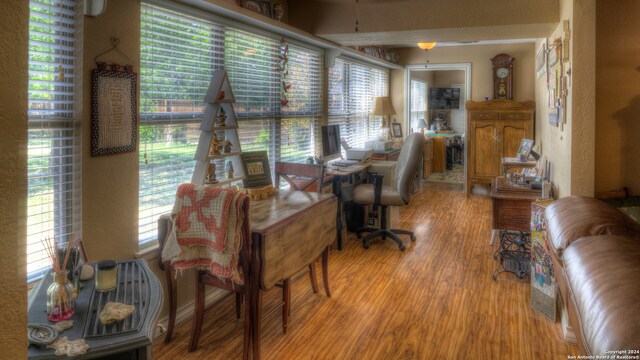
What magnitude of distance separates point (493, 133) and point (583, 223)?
A: 5.06m

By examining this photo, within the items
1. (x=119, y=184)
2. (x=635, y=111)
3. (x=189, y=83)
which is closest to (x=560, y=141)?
(x=635, y=111)

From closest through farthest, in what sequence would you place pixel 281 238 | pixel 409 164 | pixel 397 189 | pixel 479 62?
1. pixel 281 238
2. pixel 409 164
3. pixel 397 189
4. pixel 479 62

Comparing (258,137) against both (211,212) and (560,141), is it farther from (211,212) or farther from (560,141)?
(560,141)

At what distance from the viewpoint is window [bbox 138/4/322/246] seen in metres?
2.69

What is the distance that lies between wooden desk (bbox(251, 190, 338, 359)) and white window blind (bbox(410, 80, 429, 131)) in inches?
281

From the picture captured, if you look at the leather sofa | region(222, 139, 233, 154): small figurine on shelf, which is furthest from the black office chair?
the leather sofa

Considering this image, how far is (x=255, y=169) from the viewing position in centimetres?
326

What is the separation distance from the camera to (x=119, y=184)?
8.07 ft

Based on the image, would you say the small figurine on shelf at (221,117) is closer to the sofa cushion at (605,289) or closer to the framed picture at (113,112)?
the framed picture at (113,112)

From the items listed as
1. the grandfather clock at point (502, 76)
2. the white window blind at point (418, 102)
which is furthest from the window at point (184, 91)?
the white window blind at point (418, 102)

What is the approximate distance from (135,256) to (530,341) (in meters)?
A: 2.25

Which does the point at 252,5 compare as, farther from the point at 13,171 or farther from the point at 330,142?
the point at 13,171

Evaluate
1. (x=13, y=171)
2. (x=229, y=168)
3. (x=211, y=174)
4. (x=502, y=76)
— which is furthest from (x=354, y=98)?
(x=13, y=171)

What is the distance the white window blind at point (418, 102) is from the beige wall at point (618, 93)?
6891 millimetres
